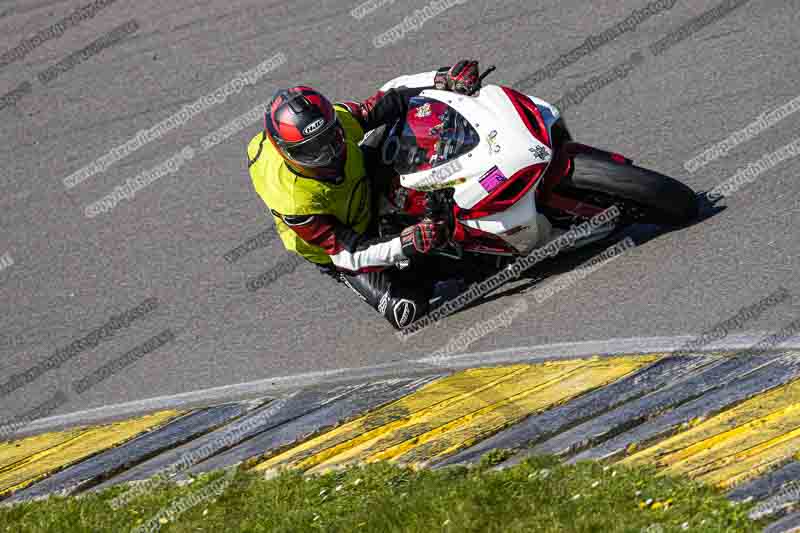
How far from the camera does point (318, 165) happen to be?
6.68 metres

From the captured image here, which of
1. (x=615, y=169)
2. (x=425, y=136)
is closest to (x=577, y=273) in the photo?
(x=615, y=169)

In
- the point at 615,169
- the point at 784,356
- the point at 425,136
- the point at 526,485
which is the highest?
the point at 425,136

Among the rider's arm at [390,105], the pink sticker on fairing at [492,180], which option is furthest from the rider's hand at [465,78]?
the pink sticker on fairing at [492,180]

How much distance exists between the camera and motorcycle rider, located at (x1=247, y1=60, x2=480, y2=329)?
662cm

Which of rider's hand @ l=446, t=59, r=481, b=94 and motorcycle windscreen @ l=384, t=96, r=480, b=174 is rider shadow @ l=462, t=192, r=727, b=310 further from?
rider's hand @ l=446, t=59, r=481, b=94

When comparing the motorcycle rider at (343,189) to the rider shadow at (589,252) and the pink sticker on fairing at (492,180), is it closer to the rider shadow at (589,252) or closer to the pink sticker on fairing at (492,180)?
the pink sticker on fairing at (492,180)

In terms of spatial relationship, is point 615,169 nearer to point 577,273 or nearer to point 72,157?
point 577,273

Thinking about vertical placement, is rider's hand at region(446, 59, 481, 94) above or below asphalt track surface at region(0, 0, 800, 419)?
above

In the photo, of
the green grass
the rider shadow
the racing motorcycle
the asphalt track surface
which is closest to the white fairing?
the racing motorcycle

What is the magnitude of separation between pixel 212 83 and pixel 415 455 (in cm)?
603

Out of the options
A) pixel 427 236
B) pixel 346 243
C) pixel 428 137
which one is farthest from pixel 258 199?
pixel 427 236

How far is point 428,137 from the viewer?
6.73 metres

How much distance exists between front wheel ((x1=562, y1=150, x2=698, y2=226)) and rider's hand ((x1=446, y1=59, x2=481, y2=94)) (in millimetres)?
853

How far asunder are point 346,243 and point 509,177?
1268 millimetres
